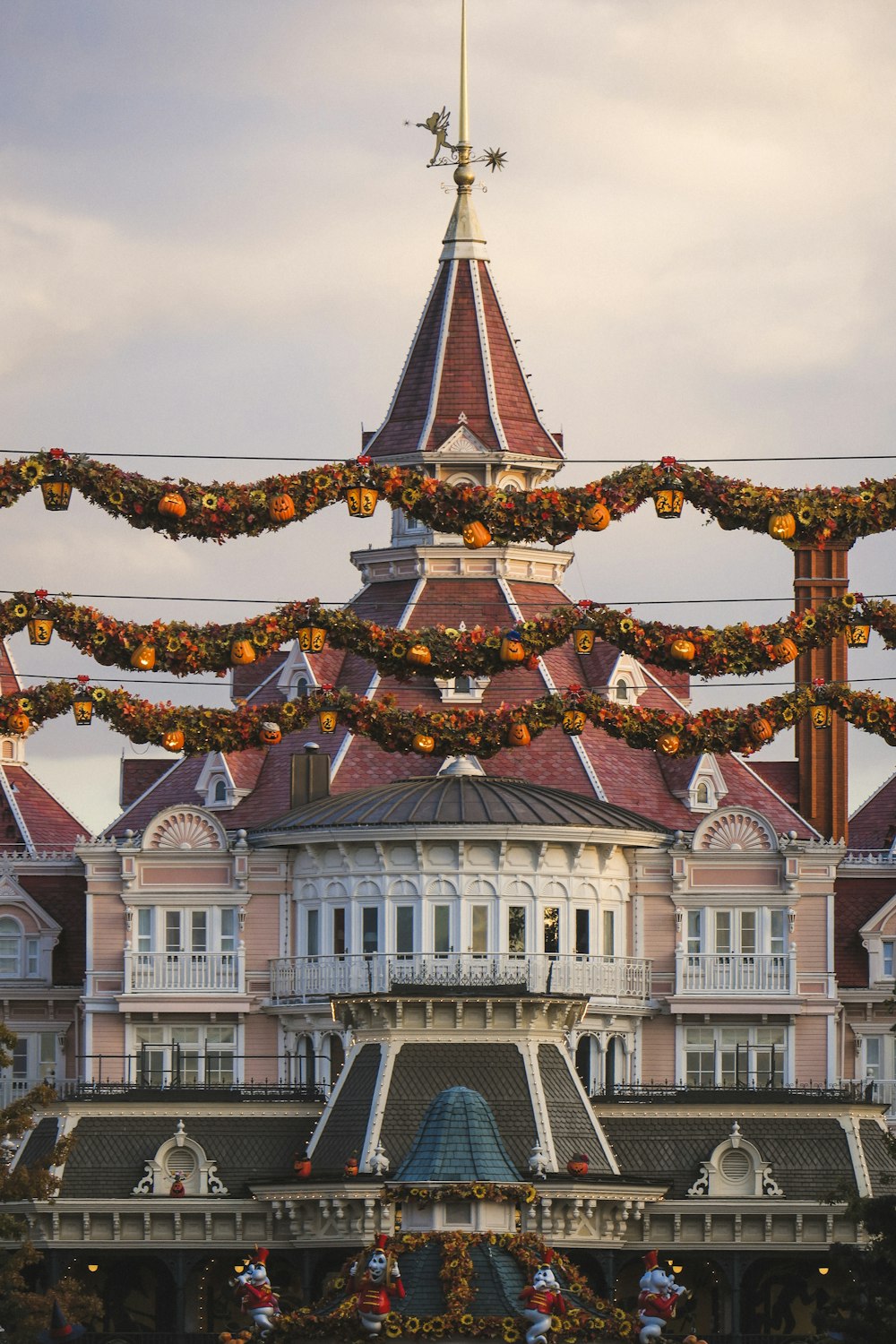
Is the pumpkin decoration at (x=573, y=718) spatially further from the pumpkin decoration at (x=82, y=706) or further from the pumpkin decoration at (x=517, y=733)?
the pumpkin decoration at (x=82, y=706)

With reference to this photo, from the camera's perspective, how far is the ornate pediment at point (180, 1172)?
313 ft

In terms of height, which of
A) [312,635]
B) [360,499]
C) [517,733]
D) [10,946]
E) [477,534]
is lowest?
[517,733]

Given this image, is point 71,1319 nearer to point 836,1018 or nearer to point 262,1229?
point 262,1229

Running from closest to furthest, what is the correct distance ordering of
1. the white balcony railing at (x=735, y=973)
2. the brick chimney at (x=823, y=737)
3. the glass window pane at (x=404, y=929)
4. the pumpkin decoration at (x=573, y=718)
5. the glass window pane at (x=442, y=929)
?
the pumpkin decoration at (x=573, y=718) → the glass window pane at (x=442, y=929) → the glass window pane at (x=404, y=929) → the white balcony railing at (x=735, y=973) → the brick chimney at (x=823, y=737)

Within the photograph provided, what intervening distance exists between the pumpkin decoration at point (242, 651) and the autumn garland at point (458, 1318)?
11.1 metres

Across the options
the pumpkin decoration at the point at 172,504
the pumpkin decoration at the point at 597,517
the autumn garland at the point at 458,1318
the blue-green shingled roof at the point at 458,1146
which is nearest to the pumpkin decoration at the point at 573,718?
the pumpkin decoration at the point at 597,517

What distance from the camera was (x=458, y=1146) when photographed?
8506 centimetres

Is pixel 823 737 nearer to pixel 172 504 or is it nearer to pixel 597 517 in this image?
pixel 597 517

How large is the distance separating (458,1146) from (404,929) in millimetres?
27637

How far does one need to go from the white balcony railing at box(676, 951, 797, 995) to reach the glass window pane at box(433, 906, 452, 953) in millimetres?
6753

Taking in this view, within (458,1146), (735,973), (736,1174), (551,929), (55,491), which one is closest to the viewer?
(55,491)

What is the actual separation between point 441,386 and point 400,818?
56.6 ft

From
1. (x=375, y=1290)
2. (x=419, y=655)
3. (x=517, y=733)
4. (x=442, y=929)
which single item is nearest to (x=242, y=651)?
(x=419, y=655)

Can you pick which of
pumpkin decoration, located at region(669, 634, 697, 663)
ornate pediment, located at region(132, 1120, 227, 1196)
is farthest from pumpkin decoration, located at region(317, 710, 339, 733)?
ornate pediment, located at region(132, 1120, 227, 1196)
